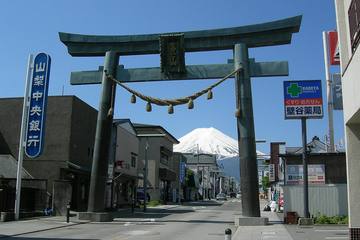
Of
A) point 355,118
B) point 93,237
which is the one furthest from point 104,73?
point 355,118

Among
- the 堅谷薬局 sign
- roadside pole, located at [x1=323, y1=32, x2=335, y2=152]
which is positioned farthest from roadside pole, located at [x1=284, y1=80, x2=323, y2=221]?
roadside pole, located at [x1=323, y1=32, x2=335, y2=152]

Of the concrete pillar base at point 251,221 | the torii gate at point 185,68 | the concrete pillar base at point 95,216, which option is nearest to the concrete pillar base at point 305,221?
the concrete pillar base at point 251,221

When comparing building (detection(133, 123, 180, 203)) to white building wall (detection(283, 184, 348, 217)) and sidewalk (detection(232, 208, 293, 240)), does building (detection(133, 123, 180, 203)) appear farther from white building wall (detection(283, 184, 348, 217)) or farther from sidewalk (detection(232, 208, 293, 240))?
sidewalk (detection(232, 208, 293, 240))

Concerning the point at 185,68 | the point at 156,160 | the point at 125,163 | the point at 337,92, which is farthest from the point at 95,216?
the point at 156,160

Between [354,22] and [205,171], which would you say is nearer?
[354,22]

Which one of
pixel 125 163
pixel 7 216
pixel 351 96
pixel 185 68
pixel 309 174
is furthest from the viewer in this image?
pixel 125 163

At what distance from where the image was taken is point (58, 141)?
38.9 metres

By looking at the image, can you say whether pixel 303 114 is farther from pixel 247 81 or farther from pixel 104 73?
pixel 104 73

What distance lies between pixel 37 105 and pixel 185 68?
9808mm

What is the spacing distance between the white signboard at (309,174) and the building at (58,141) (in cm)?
1610

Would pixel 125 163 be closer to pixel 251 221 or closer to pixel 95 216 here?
pixel 95 216

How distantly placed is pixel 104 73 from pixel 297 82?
1253cm

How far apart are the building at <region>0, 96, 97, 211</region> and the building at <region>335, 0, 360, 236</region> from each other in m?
26.2

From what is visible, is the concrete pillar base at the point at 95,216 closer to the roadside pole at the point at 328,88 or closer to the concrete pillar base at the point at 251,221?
the concrete pillar base at the point at 251,221
